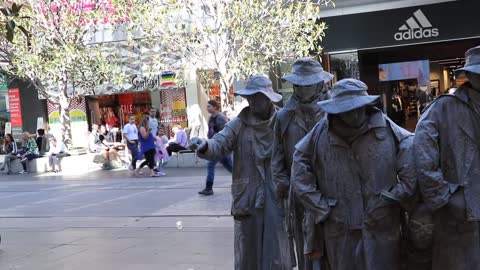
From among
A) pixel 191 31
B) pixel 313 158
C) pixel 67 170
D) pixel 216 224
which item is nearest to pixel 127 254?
pixel 216 224

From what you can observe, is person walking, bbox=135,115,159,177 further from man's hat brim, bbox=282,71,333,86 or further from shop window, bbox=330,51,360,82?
man's hat brim, bbox=282,71,333,86

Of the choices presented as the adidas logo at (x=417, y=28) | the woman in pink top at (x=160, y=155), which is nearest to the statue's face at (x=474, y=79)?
the woman in pink top at (x=160, y=155)

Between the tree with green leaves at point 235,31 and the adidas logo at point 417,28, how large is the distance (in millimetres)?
2342

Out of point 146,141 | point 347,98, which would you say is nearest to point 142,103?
point 146,141

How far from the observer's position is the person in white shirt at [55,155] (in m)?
19.2

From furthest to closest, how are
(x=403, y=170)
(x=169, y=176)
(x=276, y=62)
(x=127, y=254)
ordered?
(x=276, y=62) → (x=169, y=176) → (x=127, y=254) → (x=403, y=170)

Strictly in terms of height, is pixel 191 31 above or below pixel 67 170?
above

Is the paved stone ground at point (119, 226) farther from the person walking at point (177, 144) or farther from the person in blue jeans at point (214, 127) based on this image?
the person walking at point (177, 144)

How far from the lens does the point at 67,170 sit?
62.6 ft

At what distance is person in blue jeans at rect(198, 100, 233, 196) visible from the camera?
28.3 feet

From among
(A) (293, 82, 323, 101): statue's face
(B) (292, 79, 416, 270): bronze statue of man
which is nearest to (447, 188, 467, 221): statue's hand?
(B) (292, 79, 416, 270): bronze statue of man

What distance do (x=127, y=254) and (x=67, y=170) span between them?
12.5 metres

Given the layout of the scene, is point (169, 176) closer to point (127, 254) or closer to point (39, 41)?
point (39, 41)

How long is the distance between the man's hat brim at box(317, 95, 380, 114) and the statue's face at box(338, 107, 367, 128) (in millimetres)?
45
